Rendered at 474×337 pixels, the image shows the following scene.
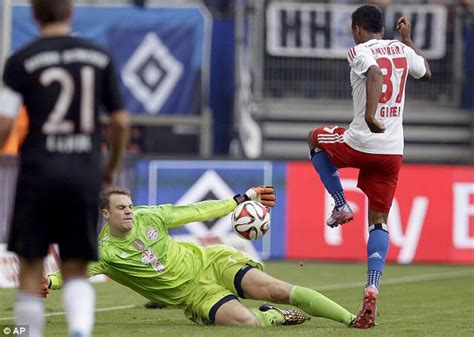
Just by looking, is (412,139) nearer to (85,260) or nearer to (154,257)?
(154,257)

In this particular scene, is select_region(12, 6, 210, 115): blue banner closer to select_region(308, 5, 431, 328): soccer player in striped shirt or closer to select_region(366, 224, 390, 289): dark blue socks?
select_region(308, 5, 431, 328): soccer player in striped shirt

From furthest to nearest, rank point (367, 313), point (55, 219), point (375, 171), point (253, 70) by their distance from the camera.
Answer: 1. point (253, 70)
2. point (375, 171)
3. point (367, 313)
4. point (55, 219)

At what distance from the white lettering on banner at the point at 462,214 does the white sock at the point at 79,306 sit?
494 inches

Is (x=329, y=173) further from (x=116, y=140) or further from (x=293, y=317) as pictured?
(x=116, y=140)

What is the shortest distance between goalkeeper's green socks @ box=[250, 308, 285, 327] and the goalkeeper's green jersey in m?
0.53

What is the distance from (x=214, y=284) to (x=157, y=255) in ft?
1.54

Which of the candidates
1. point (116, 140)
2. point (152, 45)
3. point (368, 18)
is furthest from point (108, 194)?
point (152, 45)

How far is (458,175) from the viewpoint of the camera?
1836cm

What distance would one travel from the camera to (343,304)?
39.0 feet

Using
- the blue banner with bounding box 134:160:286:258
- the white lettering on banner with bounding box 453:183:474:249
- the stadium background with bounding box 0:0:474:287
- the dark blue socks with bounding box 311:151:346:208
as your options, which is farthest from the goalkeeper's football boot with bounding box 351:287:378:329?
the stadium background with bounding box 0:0:474:287

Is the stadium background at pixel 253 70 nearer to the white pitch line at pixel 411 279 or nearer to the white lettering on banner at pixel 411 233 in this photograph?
the white lettering on banner at pixel 411 233

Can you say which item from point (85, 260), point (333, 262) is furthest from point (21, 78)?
point (333, 262)

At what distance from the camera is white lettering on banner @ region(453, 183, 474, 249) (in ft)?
59.7

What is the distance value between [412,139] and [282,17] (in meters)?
3.01
